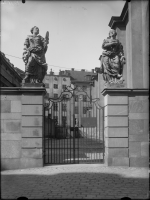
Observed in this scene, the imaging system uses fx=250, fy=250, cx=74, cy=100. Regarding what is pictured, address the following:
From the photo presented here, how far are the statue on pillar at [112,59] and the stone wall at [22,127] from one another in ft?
10.6

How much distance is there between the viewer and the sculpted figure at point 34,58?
11.7 metres

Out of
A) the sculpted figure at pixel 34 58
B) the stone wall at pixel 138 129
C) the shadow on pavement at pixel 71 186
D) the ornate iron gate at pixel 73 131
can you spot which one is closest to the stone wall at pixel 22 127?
the ornate iron gate at pixel 73 131

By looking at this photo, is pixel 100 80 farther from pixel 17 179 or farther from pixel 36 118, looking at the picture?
pixel 17 179

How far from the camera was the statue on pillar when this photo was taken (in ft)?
39.0

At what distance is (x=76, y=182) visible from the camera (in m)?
8.56

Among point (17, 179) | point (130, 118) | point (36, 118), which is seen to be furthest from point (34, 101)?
point (130, 118)

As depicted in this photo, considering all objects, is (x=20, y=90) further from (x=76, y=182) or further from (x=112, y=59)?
(x=76, y=182)

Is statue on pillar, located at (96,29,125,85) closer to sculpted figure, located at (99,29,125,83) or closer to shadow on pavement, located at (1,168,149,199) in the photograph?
sculpted figure, located at (99,29,125,83)

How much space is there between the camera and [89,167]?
1109cm

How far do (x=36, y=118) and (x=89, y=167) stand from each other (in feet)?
10.6

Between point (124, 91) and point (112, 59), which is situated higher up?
point (112, 59)

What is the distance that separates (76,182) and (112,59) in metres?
6.16

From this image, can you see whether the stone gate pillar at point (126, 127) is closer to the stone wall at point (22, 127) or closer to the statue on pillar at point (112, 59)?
the statue on pillar at point (112, 59)

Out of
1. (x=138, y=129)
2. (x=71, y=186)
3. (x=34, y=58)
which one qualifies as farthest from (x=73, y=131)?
(x=71, y=186)
